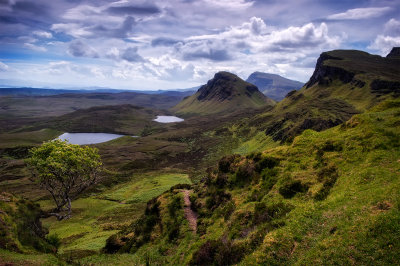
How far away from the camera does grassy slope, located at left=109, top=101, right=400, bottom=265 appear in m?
13.4

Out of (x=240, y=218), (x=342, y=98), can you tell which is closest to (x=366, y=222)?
(x=240, y=218)

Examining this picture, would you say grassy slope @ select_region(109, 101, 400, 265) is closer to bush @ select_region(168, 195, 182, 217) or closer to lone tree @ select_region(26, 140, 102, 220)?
bush @ select_region(168, 195, 182, 217)

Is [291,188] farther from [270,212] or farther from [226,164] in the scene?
[226,164]

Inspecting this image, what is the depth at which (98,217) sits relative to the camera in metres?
57.7

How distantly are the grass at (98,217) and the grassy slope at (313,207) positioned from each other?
1684 cm

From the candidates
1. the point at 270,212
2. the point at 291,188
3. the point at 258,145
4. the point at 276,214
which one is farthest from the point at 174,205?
the point at 258,145

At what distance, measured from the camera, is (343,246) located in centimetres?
1324

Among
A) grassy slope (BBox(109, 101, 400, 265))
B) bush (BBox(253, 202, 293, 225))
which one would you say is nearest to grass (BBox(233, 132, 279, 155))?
grassy slope (BBox(109, 101, 400, 265))

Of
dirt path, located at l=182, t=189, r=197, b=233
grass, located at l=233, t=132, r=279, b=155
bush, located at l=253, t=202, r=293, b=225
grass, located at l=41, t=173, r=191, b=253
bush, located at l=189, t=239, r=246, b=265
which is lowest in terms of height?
grass, located at l=41, t=173, r=191, b=253

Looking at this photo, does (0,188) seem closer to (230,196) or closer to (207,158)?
(207,158)

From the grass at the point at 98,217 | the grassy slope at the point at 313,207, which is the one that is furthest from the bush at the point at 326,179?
the grass at the point at 98,217

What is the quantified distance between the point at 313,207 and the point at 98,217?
5453 cm

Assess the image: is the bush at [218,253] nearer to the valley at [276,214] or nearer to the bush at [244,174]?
the valley at [276,214]

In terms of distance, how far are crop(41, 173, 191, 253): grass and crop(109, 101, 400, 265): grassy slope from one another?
663 inches
